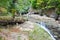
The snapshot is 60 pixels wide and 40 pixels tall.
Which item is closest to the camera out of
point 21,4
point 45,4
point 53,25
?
point 53,25

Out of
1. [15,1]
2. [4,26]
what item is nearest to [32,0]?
[15,1]

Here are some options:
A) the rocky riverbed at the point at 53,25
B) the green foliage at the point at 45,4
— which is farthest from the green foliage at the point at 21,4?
the rocky riverbed at the point at 53,25

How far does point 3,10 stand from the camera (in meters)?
12.9

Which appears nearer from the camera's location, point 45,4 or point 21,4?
point 21,4

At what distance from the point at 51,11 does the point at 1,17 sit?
14.2m

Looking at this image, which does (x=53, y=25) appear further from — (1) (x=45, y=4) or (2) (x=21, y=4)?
(1) (x=45, y=4)

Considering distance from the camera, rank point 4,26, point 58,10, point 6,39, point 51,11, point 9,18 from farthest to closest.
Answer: point 51,11 < point 58,10 < point 9,18 < point 4,26 < point 6,39

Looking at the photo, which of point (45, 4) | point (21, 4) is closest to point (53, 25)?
point (21, 4)

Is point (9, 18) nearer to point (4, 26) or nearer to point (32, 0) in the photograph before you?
point (4, 26)

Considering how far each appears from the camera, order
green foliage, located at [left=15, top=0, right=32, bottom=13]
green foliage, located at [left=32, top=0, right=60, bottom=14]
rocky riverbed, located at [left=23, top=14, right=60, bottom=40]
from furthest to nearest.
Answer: green foliage, located at [left=32, top=0, right=60, bottom=14], green foliage, located at [left=15, top=0, right=32, bottom=13], rocky riverbed, located at [left=23, top=14, right=60, bottom=40]

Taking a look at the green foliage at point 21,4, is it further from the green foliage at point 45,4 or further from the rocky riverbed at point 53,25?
the rocky riverbed at point 53,25

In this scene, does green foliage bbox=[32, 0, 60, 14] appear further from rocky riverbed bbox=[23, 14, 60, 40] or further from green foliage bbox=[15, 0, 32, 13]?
rocky riverbed bbox=[23, 14, 60, 40]

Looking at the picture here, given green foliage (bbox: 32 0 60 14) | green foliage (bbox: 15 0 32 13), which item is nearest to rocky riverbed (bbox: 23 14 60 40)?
green foliage (bbox: 15 0 32 13)

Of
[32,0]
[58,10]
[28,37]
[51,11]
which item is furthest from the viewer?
[32,0]
